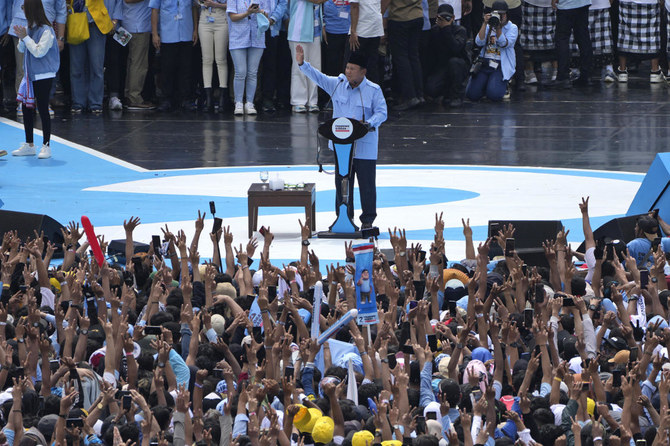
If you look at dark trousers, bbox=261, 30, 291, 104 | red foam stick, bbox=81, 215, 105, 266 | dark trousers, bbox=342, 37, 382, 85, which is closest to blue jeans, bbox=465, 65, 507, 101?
dark trousers, bbox=342, 37, 382, 85

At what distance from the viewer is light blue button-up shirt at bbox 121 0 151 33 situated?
1828 centimetres

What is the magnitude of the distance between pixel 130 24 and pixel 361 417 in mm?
12976

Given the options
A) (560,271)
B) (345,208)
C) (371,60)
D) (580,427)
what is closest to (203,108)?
(371,60)

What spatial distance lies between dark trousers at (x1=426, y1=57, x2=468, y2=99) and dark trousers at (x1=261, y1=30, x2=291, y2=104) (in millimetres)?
2266

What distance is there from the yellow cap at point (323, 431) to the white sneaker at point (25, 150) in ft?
35.4

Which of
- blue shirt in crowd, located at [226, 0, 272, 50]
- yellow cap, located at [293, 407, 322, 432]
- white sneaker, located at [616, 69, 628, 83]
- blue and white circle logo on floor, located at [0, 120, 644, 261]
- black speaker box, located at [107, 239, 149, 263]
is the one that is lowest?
blue and white circle logo on floor, located at [0, 120, 644, 261]

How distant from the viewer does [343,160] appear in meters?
11.9

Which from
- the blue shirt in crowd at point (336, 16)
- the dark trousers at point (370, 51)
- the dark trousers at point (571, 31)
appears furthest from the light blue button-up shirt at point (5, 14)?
the dark trousers at point (571, 31)

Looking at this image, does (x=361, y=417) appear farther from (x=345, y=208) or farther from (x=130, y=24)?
(x=130, y=24)

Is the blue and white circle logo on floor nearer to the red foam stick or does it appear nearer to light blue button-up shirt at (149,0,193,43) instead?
light blue button-up shirt at (149,0,193,43)

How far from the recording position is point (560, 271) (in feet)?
29.7

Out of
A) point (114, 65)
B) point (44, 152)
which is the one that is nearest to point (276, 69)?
point (114, 65)

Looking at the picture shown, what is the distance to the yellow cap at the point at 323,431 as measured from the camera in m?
6.01

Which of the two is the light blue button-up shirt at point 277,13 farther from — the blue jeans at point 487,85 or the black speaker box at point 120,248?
the black speaker box at point 120,248
